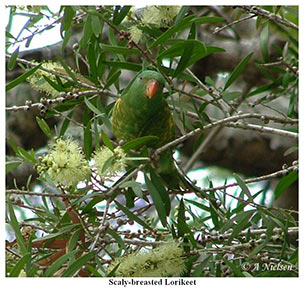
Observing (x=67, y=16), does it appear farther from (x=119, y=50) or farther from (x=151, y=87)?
(x=151, y=87)

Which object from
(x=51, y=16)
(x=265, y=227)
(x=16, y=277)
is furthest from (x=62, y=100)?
(x=265, y=227)

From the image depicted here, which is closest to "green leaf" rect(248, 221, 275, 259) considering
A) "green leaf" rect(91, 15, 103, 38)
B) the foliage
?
the foliage

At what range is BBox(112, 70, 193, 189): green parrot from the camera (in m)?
1.23

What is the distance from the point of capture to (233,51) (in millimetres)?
2307

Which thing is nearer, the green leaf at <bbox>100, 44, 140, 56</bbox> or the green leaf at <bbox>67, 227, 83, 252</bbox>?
the green leaf at <bbox>67, 227, 83, 252</bbox>

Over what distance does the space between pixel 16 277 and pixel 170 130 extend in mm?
595

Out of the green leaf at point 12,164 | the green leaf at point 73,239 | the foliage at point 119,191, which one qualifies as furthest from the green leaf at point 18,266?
the green leaf at point 12,164

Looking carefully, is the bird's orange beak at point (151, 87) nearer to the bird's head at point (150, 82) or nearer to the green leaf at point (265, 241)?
the bird's head at point (150, 82)

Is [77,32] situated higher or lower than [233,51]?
higher

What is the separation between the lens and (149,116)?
129cm

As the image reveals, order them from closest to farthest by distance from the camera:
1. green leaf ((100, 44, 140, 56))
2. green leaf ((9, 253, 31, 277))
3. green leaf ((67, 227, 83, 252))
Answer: green leaf ((9, 253, 31, 277)) < green leaf ((67, 227, 83, 252)) < green leaf ((100, 44, 140, 56))

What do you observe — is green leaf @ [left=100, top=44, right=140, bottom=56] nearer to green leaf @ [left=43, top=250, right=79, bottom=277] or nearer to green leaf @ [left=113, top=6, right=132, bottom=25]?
green leaf @ [left=113, top=6, right=132, bottom=25]

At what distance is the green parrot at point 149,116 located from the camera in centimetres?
123
